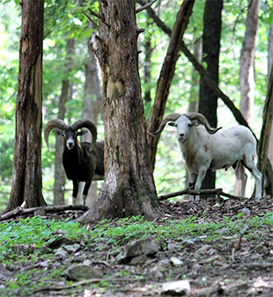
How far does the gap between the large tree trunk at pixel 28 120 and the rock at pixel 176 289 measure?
18.8ft

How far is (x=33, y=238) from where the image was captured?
6.90 meters

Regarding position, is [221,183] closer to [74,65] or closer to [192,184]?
[74,65]

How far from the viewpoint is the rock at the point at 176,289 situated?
4.64 m

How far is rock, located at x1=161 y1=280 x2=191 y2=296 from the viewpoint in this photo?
464 cm

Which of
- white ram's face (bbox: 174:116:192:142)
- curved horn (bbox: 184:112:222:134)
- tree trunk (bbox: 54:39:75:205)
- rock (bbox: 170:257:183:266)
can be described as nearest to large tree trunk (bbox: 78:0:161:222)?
rock (bbox: 170:257:183:266)

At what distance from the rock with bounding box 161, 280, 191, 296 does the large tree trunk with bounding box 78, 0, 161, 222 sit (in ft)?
11.5

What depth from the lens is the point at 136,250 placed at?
5.77 meters

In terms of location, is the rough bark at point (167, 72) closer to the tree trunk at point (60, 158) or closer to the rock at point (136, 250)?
the rock at point (136, 250)

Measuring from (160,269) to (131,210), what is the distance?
2.85 meters

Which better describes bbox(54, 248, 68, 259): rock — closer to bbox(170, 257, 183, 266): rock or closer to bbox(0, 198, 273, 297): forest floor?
bbox(0, 198, 273, 297): forest floor

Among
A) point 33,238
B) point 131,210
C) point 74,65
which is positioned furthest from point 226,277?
point 74,65

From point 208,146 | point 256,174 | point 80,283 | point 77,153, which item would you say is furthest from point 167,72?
point 80,283

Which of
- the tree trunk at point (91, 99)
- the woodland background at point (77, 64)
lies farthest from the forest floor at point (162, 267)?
the tree trunk at point (91, 99)

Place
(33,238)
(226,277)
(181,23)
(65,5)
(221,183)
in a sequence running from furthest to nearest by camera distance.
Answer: (221,183), (65,5), (181,23), (33,238), (226,277)
